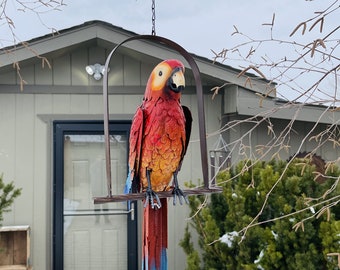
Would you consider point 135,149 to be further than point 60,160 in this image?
No

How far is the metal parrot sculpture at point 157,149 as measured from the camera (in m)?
1.90

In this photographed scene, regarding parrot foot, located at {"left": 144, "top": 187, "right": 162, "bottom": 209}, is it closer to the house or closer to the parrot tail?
the parrot tail

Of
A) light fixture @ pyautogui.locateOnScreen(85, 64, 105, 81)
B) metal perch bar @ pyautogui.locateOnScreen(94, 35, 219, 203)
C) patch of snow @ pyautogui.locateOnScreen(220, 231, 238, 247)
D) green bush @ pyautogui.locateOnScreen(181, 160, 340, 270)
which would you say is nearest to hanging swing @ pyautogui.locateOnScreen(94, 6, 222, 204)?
metal perch bar @ pyautogui.locateOnScreen(94, 35, 219, 203)

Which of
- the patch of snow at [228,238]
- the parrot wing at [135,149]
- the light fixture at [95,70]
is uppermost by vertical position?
the light fixture at [95,70]

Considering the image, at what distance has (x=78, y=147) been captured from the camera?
222 inches

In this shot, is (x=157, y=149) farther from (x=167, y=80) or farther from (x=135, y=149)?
(x=167, y=80)

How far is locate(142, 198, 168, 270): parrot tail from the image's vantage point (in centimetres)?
188

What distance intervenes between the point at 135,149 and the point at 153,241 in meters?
0.37

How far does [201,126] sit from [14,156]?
12.3ft

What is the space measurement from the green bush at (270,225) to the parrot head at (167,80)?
2.06 m

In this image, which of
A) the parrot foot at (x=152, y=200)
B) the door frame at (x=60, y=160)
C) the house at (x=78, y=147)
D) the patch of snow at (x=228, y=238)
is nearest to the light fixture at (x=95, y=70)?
the house at (x=78, y=147)

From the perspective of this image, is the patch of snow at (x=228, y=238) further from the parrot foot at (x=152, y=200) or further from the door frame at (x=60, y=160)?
the parrot foot at (x=152, y=200)

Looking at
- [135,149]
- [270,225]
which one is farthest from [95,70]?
[135,149]

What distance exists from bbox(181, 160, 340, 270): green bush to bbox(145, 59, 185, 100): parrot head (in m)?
2.06
